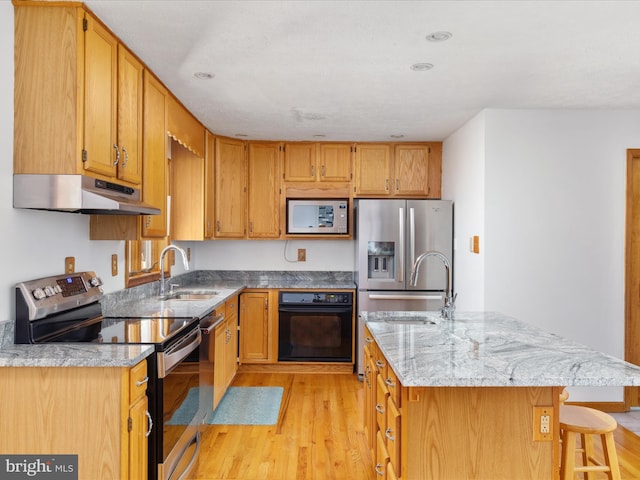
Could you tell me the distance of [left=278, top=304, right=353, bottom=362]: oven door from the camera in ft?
14.9

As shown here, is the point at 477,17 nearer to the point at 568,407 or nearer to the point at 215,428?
the point at 568,407

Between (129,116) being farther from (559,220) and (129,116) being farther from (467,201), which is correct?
(559,220)

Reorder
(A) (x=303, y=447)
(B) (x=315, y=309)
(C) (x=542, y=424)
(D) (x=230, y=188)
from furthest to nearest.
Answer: (D) (x=230, y=188) < (B) (x=315, y=309) < (A) (x=303, y=447) < (C) (x=542, y=424)

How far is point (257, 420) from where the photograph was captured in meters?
3.43

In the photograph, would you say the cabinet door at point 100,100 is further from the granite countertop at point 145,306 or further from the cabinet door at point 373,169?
the cabinet door at point 373,169

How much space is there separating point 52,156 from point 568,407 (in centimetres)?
249

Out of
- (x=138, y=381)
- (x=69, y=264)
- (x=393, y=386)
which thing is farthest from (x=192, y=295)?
(x=393, y=386)

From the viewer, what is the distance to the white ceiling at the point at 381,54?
2.06 metres

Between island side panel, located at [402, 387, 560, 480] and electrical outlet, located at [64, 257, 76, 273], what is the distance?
1.83 meters

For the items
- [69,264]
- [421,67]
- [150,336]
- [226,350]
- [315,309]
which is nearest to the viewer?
[150,336]

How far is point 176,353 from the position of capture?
2197 mm

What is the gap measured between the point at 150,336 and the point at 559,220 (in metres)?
3.03

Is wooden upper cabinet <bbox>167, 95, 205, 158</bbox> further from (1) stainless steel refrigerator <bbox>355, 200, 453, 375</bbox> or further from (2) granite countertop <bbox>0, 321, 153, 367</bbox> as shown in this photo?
(2) granite countertop <bbox>0, 321, 153, 367</bbox>

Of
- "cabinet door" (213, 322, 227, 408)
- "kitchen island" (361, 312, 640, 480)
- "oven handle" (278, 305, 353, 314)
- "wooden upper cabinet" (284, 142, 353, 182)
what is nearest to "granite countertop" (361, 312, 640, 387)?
"kitchen island" (361, 312, 640, 480)
